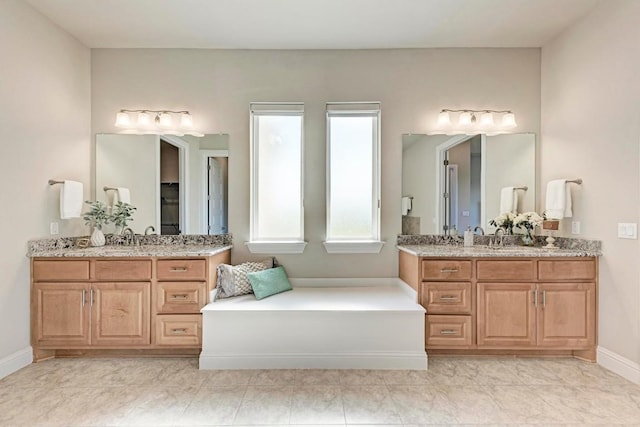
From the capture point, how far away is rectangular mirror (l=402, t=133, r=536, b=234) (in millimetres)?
3352

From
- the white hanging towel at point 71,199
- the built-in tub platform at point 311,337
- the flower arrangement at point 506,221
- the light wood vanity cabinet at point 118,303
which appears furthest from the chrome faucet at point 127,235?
the flower arrangement at point 506,221

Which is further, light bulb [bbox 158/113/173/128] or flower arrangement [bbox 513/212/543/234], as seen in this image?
light bulb [bbox 158/113/173/128]

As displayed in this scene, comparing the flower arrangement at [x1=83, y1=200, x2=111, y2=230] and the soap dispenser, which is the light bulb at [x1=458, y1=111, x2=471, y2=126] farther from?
the flower arrangement at [x1=83, y1=200, x2=111, y2=230]

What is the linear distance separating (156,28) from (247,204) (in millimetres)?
1707

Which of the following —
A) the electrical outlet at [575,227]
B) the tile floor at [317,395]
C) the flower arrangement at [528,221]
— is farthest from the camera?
the flower arrangement at [528,221]

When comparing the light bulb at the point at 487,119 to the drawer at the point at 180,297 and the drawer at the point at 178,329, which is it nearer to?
the drawer at the point at 180,297

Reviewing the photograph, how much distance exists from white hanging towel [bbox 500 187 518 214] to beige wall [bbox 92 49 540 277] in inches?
24.2

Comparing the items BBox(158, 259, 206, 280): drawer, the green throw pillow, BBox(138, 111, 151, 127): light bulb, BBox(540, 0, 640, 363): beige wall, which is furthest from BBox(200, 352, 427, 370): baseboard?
BBox(138, 111, 151, 127): light bulb

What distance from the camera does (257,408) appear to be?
211cm

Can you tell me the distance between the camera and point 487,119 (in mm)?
3309

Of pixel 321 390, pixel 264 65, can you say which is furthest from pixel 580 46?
pixel 321 390

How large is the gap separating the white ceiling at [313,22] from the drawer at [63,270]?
6.55 ft

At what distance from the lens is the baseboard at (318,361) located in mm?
2613

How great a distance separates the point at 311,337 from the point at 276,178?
5.05 ft
